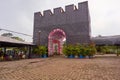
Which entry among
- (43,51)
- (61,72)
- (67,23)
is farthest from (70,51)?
(61,72)

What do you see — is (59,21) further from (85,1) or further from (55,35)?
(85,1)

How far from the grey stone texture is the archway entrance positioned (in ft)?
2.17

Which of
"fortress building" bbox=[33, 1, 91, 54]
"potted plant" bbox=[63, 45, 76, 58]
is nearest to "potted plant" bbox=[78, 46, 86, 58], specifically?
"potted plant" bbox=[63, 45, 76, 58]

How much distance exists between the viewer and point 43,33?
23.5 meters

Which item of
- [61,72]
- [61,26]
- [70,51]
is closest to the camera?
[61,72]

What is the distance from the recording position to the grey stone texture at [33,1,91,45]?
20219mm

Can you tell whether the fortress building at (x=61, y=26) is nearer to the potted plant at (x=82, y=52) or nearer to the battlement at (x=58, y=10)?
the battlement at (x=58, y=10)

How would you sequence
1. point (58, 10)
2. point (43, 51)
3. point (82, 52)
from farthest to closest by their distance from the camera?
point (58, 10) < point (43, 51) < point (82, 52)

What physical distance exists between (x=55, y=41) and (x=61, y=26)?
314 cm

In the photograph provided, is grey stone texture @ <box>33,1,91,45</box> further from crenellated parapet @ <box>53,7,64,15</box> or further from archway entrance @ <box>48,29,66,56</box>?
archway entrance @ <box>48,29,66,56</box>

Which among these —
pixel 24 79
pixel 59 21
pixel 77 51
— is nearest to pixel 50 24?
pixel 59 21

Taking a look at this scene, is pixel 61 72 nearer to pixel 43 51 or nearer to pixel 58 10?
pixel 43 51

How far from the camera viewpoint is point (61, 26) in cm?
2205

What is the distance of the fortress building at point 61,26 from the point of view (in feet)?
66.5
